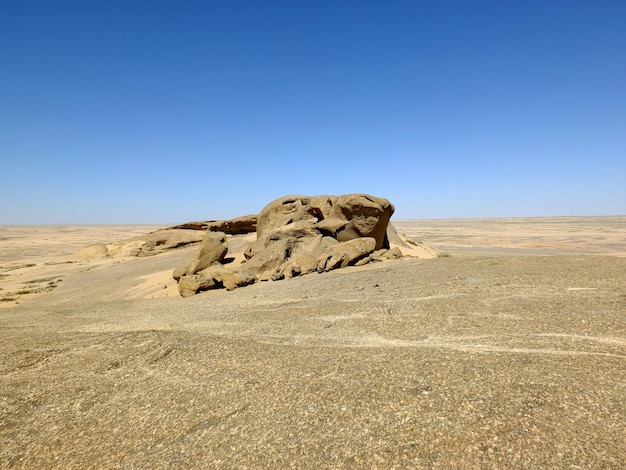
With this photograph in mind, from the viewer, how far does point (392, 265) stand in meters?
16.0

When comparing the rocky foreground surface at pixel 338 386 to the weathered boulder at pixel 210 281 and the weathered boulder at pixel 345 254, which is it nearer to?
the weathered boulder at pixel 210 281

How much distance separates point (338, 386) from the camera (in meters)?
4.80

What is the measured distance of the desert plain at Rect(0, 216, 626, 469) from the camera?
11.6 ft

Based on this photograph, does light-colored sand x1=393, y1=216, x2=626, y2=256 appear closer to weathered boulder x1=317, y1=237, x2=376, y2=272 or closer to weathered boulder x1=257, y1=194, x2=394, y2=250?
weathered boulder x1=257, y1=194, x2=394, y2=250

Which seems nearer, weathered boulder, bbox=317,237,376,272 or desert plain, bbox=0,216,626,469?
desert plain, bbox=0,216,626,469

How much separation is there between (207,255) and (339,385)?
50.5ft

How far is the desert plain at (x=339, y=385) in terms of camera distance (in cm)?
353

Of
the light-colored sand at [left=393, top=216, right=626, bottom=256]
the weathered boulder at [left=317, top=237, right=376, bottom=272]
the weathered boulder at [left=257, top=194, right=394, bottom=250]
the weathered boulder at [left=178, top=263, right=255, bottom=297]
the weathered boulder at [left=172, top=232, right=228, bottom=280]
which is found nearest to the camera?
the weathered boulder at [left=178, top=263, right=255, bottom=297]

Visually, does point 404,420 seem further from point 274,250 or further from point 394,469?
point 274,250

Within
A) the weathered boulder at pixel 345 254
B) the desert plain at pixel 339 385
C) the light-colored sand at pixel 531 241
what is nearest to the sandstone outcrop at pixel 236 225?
the weathered boulder at pixel 345 254

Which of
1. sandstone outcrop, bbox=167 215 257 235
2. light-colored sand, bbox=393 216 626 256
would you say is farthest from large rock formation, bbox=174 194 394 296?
light-colored sand, bbox=393 216 626 256

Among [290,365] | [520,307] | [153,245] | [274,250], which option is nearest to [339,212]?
[274,250]

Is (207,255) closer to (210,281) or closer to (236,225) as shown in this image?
(210,281)

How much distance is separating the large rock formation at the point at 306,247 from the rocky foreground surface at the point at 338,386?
6409mm
